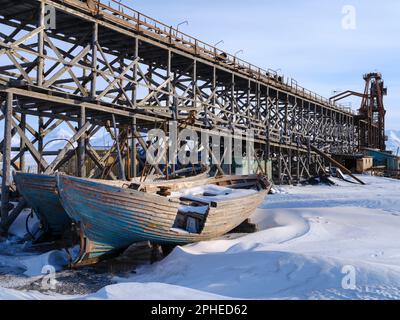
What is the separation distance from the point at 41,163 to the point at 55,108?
2.63 meters

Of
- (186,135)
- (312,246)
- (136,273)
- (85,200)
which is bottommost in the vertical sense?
(136,273)

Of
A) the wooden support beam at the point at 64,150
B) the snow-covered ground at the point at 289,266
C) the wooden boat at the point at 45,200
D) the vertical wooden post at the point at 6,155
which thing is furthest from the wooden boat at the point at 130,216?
the vertical wooden post at the point at 6,155

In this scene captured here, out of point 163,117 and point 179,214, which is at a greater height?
point 163,117

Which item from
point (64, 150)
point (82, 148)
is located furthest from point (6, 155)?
point (82, 148)

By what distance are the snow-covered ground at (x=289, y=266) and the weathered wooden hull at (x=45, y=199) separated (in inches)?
61.6

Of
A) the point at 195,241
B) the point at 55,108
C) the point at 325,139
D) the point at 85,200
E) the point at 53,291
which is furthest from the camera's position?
the point at 325,139

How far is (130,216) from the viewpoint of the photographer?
841 centimetres

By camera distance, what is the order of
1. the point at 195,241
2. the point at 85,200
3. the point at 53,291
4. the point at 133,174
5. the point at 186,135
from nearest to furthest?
the point at 53,291 → the point at 85,200 → the point at 195,241 → the point at 133,174 → the point at 186,135

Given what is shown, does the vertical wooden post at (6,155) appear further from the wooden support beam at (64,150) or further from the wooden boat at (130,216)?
the wooden boat at (130,216)

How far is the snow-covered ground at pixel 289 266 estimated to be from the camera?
5172mm
